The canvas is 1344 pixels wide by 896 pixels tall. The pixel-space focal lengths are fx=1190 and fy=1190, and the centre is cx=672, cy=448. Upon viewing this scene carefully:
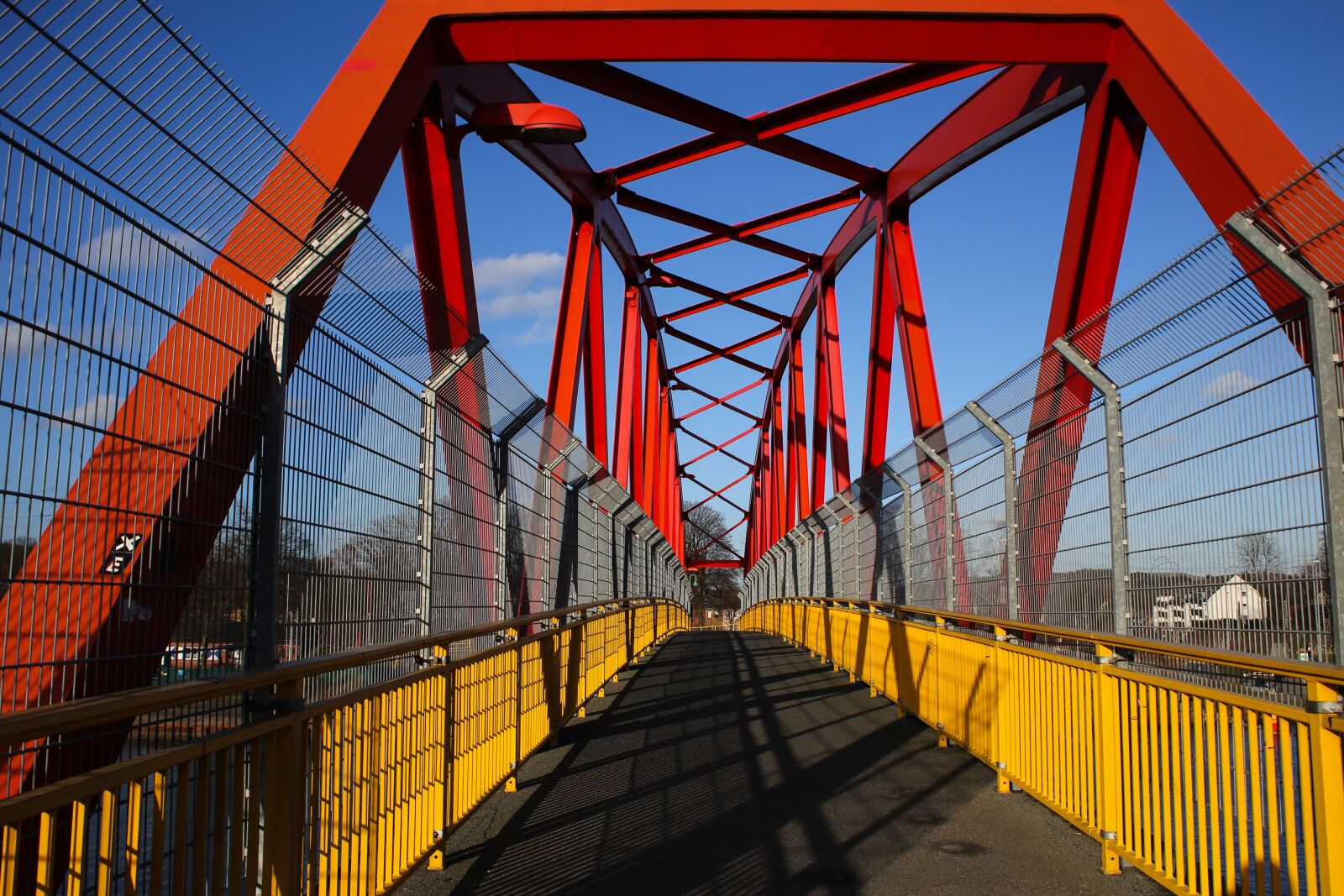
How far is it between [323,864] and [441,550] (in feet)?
7.70

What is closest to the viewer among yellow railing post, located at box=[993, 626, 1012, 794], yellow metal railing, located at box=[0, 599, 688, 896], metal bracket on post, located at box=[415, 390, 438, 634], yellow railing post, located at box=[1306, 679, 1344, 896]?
yellow metal railing, located at box=[0, 599, 688, 896]

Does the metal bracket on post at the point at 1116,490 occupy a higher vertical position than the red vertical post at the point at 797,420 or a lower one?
lower

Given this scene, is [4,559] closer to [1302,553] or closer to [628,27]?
[1302,553]

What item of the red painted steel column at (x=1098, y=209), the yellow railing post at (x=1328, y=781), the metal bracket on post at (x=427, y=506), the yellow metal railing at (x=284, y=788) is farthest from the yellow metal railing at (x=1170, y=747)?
the red painted steel column at (x=1098, y=209)

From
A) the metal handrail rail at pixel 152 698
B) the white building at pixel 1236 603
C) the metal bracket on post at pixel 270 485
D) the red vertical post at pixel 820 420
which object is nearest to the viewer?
the metal handrail rail at pixel 152 698

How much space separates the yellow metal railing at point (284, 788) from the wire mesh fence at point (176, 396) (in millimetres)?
169

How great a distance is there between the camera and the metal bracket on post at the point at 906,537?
10.3 m

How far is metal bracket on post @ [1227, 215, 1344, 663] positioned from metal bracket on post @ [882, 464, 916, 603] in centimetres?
629

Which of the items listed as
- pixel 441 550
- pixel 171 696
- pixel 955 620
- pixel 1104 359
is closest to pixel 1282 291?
pixel 1104 359

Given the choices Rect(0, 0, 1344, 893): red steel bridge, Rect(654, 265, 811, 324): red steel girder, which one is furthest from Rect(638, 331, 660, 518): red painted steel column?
Rect(0, 0, 1344, 893): red steel bridge

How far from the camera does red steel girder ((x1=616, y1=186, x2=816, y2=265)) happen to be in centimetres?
2403

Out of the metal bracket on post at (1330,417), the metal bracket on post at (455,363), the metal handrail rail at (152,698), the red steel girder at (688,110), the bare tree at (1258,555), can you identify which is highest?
the red steel girder at (688,110)

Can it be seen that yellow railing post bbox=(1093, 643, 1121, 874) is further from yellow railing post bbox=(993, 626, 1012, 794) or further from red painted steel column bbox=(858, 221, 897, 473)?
red painted steel column bbox=(858, 221, 897, 473)

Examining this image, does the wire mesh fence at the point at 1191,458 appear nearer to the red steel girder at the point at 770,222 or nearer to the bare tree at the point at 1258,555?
the bare tree at the point at 1258,555
